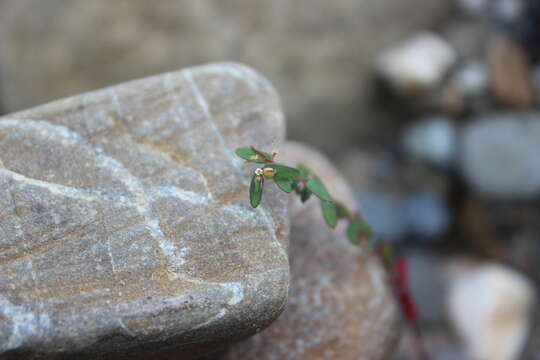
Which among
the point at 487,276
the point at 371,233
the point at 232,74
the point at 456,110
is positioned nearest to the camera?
the point at 232,74

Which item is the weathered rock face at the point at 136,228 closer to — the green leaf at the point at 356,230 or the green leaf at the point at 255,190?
the green leaf at the point at 255,190

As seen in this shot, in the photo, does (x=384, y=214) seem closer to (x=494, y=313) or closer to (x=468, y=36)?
(x=494, y=313)

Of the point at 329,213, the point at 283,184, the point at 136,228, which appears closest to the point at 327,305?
the point at 329,213

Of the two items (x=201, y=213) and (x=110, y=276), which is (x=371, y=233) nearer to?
(x=201, y=213)

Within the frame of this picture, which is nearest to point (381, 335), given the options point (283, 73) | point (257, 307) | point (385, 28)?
point (257, 307)

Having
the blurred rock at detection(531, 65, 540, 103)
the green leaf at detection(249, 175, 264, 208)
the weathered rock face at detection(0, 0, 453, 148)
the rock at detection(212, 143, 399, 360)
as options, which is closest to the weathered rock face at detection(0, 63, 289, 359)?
the green leaf at detection(249, 175, 264, 208)

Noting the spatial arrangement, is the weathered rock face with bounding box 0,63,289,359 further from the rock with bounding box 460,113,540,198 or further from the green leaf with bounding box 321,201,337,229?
the rock with bounding box 460,113,540,198

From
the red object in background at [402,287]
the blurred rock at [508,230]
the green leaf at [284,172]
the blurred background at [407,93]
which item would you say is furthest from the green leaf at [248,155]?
the blurred rock at [508,230]
